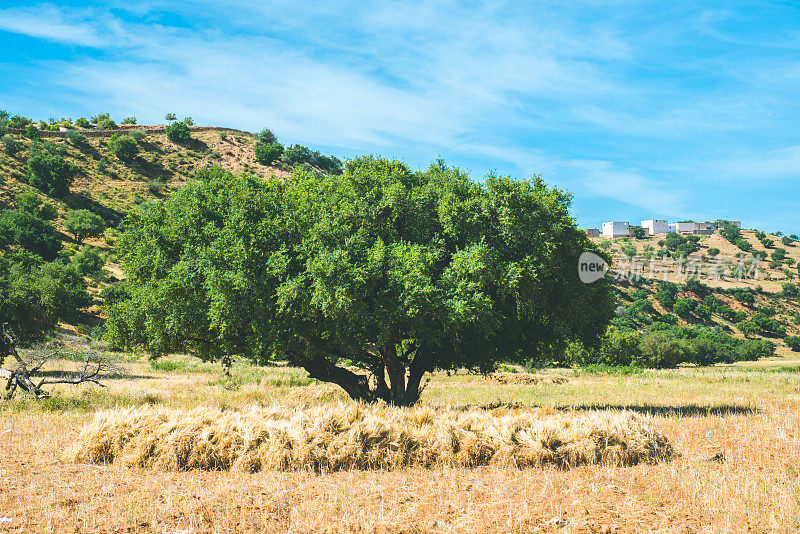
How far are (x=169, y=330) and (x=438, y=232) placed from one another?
35.7ft

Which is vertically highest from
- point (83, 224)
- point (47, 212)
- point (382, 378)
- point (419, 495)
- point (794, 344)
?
point (47, 212)

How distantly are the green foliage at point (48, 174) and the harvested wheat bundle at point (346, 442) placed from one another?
109m

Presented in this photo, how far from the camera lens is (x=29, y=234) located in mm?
82500

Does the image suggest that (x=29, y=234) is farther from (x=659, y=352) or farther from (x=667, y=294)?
(x=667, y=294)

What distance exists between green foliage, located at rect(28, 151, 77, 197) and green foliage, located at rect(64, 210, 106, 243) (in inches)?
450

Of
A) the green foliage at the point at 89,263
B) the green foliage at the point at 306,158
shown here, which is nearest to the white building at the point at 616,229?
the green foliage at the point at 306,158

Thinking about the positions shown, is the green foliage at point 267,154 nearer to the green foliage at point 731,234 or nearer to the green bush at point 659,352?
the green bush at point 659,352

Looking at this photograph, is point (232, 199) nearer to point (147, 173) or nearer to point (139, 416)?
point (139, 416)

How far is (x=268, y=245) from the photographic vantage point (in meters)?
19.6

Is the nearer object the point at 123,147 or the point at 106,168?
the point at 106,168

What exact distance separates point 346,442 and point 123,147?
13517 cm

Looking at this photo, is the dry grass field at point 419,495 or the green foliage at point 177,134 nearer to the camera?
the dry grass field at point 419,495

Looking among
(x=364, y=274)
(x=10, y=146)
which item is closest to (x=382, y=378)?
(x=364, y=274)

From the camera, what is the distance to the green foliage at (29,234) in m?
81.0
